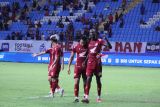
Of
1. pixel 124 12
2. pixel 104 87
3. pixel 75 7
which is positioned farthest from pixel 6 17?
pixel 104 87

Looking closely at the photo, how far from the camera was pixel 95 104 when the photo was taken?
15.7 meters

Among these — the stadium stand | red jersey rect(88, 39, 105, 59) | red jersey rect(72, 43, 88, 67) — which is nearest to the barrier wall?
the stadium stand

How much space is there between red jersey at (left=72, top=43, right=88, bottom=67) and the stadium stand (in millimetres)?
28803

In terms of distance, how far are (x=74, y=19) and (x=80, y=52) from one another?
35.9 m

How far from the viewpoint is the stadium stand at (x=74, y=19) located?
47.7m

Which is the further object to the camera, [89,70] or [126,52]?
[126,52]

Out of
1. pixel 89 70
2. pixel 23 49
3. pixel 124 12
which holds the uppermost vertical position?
pixel 89 70

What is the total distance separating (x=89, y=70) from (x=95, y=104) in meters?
1.16

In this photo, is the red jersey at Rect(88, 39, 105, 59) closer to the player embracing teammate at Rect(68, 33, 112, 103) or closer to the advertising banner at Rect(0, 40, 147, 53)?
the player embracing teammate at Rect(68, 33, 112, 103)

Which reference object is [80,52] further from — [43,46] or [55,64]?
[43,46]

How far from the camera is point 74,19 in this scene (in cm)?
5222

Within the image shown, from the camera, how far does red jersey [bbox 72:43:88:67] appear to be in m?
16.5

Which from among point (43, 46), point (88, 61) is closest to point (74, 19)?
point (43, 46)

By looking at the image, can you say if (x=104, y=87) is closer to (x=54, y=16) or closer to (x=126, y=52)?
(x=126, y=52)
